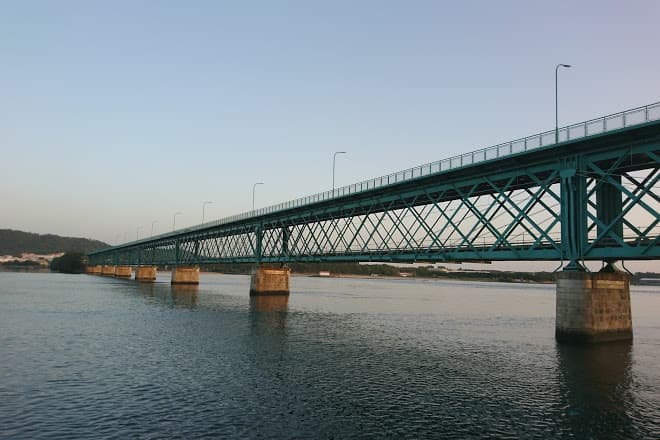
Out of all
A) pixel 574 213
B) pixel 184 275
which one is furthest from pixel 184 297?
pixel 574 213

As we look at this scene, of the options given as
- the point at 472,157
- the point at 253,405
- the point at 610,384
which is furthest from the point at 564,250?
the point at 253,405

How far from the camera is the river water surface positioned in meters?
19.7

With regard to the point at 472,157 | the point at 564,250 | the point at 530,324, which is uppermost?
the point at 472,157

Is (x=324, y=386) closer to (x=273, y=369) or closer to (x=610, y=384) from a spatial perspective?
(x=273, y=369)

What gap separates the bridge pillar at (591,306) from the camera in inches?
1558

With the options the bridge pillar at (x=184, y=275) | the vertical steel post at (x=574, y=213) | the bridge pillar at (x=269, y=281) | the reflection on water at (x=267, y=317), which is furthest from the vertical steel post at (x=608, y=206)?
the bridge pillar at (x=184, y=275)

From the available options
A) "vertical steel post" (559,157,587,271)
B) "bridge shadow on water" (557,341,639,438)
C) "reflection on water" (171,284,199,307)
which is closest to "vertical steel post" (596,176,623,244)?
"vertical steel post" (559,157,587,271)

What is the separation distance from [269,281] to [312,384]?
75.5 meters

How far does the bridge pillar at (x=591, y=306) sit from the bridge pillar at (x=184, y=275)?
12514 centimetres

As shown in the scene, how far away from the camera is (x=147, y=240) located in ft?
594

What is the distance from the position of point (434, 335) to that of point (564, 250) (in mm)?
14600

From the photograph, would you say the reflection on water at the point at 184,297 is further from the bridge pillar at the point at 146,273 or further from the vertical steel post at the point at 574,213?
the vertical steel post at the point at 574,213

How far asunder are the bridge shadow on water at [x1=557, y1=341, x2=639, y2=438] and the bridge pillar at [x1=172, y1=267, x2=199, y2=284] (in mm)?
125378

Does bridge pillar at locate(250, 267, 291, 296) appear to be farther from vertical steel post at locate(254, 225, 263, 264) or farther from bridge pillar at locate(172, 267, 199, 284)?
bridge pillar at locate(172, 267, 199, 284)
